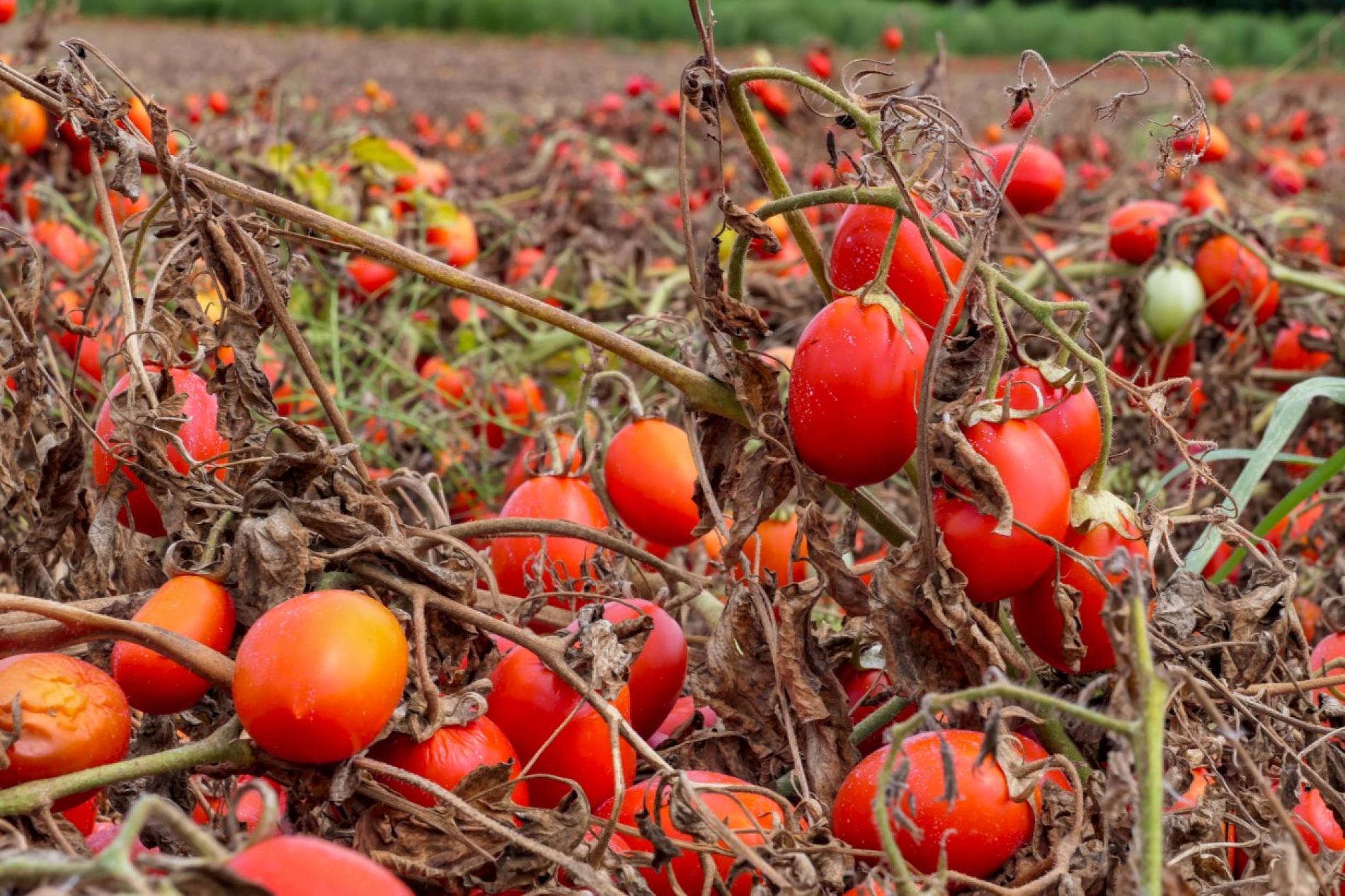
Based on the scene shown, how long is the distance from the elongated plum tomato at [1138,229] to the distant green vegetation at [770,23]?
19.2 m

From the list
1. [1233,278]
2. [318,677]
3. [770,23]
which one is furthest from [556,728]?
[770,23]

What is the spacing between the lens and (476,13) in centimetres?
2244

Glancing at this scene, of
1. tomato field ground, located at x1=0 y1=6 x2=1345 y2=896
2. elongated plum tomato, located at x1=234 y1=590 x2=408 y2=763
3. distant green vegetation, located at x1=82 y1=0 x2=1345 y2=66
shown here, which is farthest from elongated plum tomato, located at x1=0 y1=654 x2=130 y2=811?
distant green vegetation, located at x1=82 y1=0 x2=1345 y2=66

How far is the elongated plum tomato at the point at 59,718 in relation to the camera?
98 centimetres

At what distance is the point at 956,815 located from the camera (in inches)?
40.4

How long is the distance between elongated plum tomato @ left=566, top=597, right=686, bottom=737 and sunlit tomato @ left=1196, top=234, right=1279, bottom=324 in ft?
5.19

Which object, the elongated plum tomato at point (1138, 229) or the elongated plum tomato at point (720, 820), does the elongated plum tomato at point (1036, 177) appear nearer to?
the elongated plum tomato at point (1138, 229)

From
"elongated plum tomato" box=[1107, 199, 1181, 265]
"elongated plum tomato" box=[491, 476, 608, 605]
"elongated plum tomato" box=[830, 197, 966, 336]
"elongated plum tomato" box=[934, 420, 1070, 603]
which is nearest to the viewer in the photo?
"elongated plum tomato" box=[934, 420, 1070, 603]

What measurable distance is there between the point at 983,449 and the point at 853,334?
13cm

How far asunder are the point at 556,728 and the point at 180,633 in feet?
1.02

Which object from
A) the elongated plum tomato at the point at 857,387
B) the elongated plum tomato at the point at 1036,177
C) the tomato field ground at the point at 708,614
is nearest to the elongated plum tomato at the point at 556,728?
the tomato field ground at the point at 708,614

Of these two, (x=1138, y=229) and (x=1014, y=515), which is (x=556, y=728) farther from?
(x=1138, y=229)

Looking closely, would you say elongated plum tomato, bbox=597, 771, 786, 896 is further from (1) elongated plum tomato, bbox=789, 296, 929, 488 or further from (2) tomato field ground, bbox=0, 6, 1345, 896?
(1) elongated plum tomato, bbox=789, 296, 929, 488

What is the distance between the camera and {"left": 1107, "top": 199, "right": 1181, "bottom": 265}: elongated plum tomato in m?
2.60
